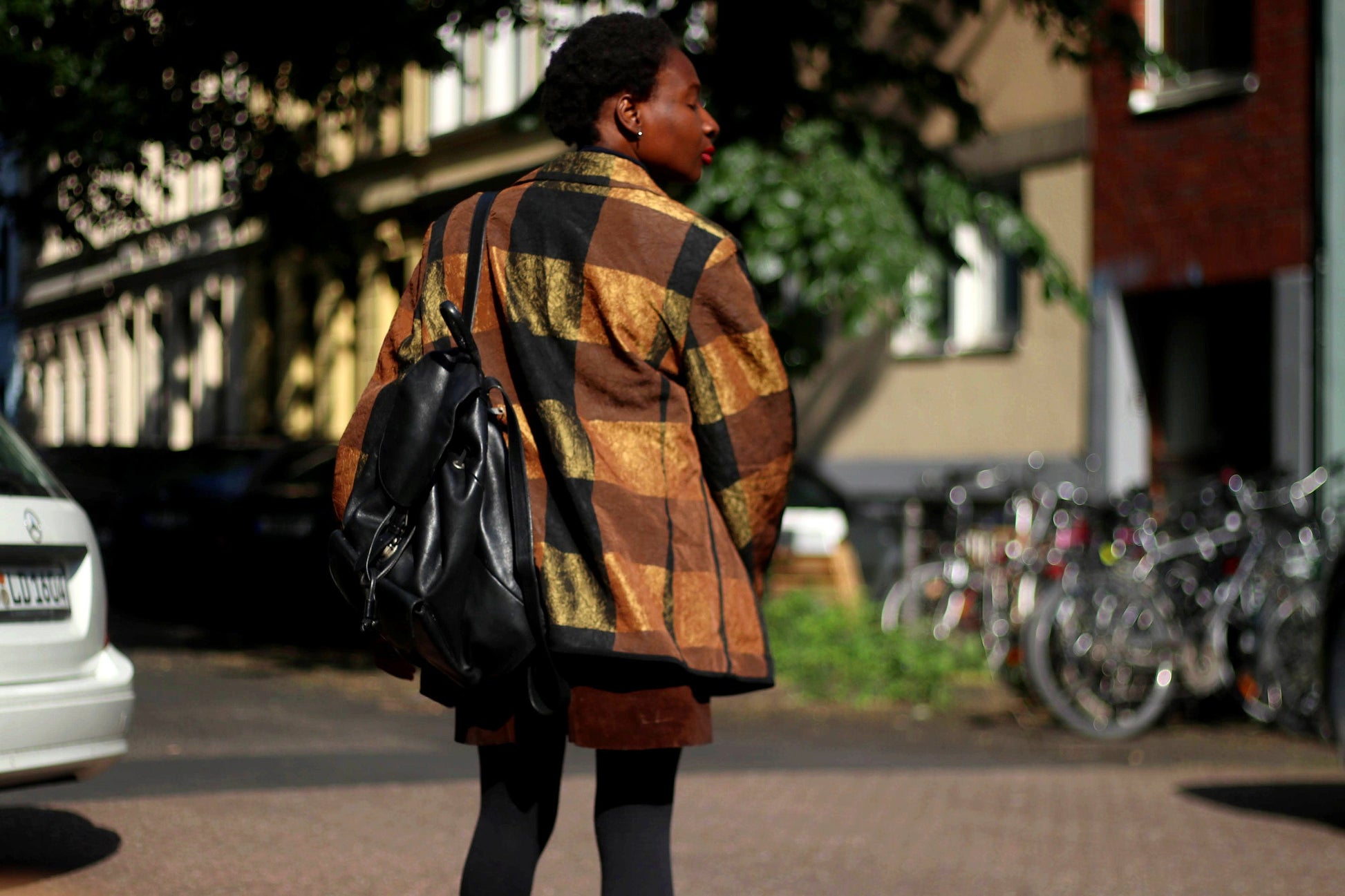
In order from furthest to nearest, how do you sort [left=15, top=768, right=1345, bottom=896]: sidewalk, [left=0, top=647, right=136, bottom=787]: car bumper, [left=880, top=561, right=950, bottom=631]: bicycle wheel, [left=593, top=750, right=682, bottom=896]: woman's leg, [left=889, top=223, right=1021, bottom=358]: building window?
[left=889, top=223, right=1021, bottom=358]: building window → [left=880, top=561, right=950, bottom=631]: bicycle wheel → [left=15, top=768, right=1345, bottom=896]: sidewalk → [left=0, top=647, right=136, bottom=787]: car bumper → [left=593, top=750, right=682, bottom=896]: woman's leg

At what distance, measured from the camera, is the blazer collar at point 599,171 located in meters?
2.88

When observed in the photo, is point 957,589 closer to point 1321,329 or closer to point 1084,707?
point 1084,707

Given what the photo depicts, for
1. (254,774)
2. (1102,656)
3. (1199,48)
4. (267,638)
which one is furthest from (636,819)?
(1199,48)

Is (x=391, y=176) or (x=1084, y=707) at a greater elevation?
(x=391, y=176)

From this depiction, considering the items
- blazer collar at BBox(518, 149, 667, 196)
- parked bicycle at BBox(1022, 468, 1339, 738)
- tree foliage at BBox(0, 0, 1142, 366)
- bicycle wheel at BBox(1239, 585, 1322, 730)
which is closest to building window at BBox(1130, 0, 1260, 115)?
tree foliage at BBox(0, 0, 1142, 366)

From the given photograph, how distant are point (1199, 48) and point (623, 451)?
12.9 m

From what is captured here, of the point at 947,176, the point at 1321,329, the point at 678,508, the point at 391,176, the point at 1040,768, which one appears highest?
the point at 391,176

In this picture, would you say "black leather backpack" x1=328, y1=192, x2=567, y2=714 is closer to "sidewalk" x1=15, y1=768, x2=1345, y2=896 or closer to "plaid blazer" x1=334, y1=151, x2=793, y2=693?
"plaid blazer" x1=334, y1=151, x2=793, y2=693

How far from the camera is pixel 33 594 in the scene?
507cm

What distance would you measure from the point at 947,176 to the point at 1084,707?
364cm

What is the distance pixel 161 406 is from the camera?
3828 cm

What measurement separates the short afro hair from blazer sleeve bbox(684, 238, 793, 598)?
1.05ft

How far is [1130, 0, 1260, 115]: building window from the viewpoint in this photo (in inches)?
555

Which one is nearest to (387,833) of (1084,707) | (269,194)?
(1084,707)
